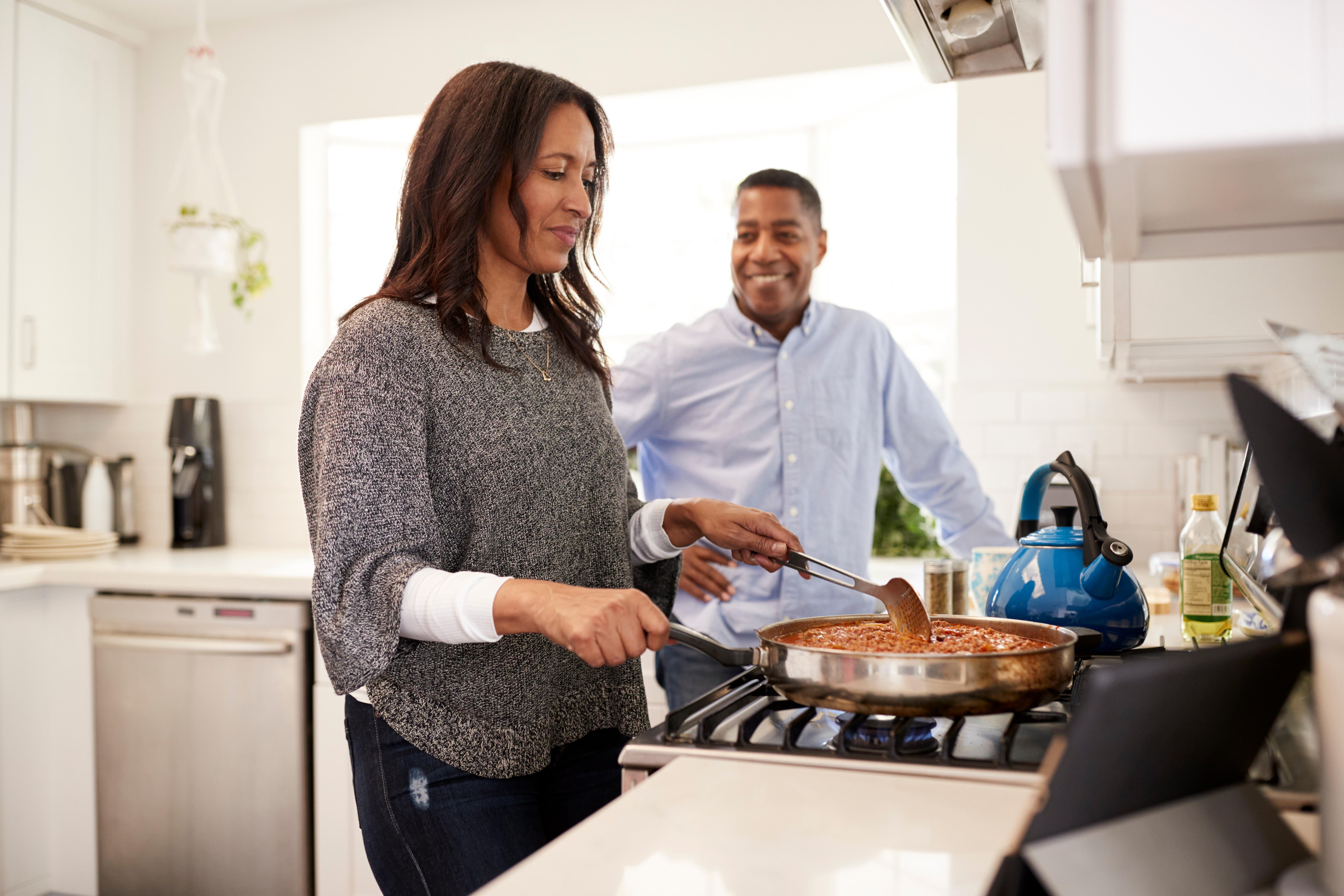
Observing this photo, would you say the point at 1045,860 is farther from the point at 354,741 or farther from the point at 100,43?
the point at 100,43

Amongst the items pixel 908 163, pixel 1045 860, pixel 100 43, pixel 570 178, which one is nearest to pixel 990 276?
pixel 908 163

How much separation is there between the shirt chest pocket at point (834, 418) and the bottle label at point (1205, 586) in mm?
961

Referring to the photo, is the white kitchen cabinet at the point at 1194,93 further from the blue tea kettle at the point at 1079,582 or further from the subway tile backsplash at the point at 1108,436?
the subway tile backsplash at the point at 1108,436

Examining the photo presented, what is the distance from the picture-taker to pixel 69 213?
361 cm

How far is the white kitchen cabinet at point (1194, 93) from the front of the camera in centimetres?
61

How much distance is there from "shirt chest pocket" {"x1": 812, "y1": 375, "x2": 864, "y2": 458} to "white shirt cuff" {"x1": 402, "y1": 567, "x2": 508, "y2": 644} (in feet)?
4.69

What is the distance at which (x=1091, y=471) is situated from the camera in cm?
302

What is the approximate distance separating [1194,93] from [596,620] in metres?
0.69

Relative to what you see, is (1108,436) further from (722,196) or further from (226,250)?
(226,250)

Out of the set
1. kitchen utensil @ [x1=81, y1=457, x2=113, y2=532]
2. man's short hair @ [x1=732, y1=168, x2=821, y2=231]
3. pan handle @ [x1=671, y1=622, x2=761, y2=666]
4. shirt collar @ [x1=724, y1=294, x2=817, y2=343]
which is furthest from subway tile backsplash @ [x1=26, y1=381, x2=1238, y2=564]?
kitchen utensil @ [x1=81, y1=457, x2=113, y2=532]

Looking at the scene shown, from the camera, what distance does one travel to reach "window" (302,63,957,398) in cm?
347

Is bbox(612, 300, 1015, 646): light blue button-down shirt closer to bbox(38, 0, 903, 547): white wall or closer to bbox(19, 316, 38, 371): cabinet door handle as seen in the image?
bbox(38, 0, 903, 547): white wall

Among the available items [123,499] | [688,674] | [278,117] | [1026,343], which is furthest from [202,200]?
[1026,343]

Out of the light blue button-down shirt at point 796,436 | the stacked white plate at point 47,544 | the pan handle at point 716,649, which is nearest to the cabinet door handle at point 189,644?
the stacked white plate at point 47,544
